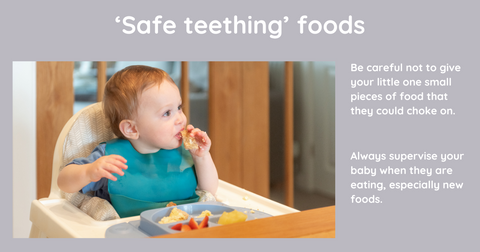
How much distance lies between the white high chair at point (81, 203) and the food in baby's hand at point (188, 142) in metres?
0.15

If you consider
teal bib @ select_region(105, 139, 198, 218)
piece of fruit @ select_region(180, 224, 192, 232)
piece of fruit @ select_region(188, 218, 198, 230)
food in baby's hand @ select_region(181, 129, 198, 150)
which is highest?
food in baby's hand @ select_region(181, 129, 198, 150)

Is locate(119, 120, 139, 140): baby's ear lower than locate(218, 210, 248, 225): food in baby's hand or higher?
higher

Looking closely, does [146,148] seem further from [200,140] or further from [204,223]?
[204,223]

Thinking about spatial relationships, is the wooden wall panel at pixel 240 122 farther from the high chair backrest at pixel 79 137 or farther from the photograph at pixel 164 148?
the high chair backrest at pixel 79 137

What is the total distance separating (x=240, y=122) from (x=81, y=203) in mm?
1239

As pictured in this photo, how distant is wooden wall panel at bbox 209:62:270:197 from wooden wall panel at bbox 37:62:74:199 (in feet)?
2.22

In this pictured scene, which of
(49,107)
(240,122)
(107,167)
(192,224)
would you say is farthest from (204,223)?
(240,122)

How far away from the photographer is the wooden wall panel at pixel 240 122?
2002 mm

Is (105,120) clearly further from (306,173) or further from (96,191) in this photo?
(306,173)

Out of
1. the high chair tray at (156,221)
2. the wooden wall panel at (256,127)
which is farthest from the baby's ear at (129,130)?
the wooden wall panel at (256,127)

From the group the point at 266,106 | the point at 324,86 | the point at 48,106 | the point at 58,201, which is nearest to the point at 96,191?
the point at 58,201

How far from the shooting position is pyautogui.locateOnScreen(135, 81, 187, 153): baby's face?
0.93 metres

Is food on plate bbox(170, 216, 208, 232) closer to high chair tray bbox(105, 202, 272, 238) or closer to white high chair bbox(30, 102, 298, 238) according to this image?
high chair tray bbox(105, 202, 272, 238)

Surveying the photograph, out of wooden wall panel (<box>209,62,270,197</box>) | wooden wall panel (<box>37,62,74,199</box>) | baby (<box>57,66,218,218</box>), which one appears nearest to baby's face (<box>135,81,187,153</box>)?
baby (<box>57,66,218,218</box>)
